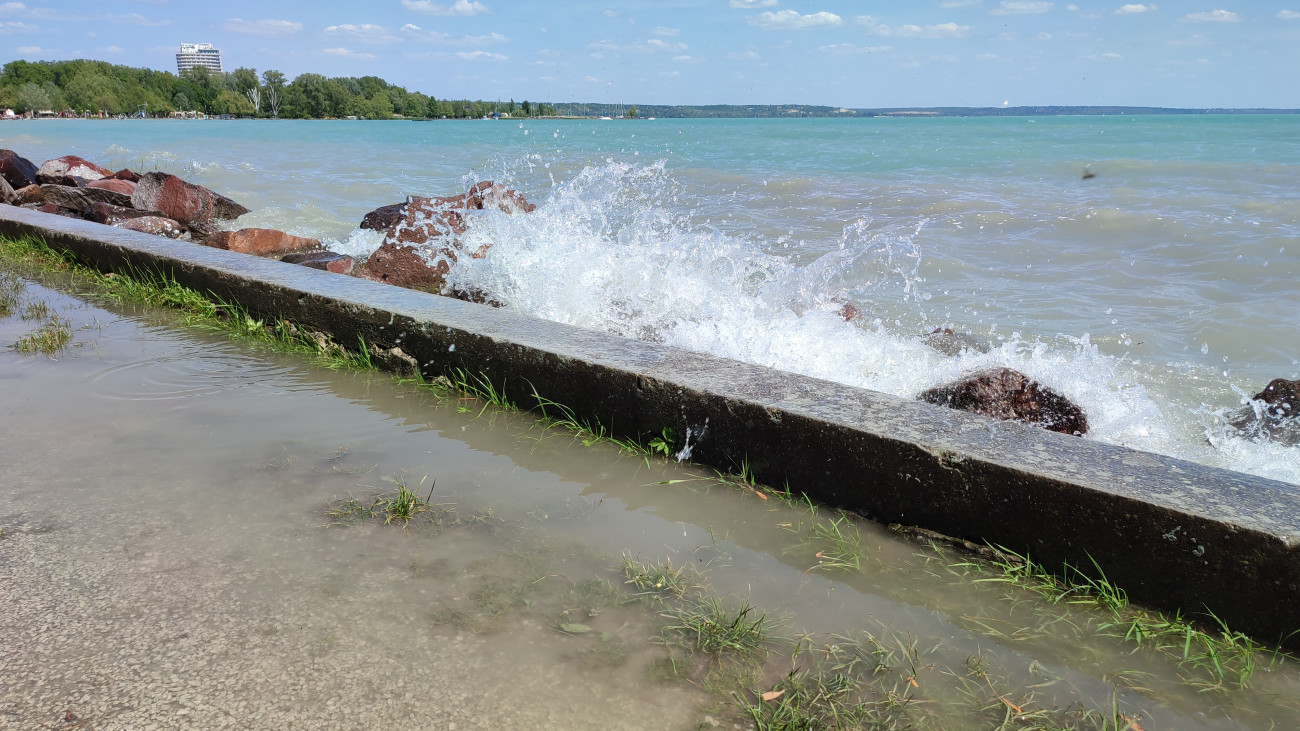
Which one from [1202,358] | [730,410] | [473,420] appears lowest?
[1202,358]

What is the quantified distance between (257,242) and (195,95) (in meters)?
138

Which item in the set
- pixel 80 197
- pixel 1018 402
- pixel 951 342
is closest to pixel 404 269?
pixel 951 342

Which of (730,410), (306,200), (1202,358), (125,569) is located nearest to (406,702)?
(125,569)

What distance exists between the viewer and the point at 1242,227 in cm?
994

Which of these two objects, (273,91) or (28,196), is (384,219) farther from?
(273,91)

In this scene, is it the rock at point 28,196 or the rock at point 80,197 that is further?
the rock at point 28,196

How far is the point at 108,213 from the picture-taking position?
9.01m

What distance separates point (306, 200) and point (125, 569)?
1377cm

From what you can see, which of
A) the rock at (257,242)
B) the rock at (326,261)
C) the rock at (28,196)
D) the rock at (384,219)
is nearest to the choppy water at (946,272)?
the rock at (384,219)

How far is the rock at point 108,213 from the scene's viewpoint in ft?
29.0

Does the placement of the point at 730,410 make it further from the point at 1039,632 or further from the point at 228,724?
the point at 228,724

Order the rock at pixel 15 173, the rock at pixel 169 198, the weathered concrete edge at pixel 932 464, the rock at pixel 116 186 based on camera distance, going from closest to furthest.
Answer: the weathered concrete edge at pixel 932 464 → the rock at pixel 169 198 → the rock at pixel 116 186 → the rock at pixel 15 173

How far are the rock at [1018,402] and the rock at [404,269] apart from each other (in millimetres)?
4162

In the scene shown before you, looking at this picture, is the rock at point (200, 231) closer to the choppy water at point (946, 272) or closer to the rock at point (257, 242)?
the choppy water at point (946, 272)
